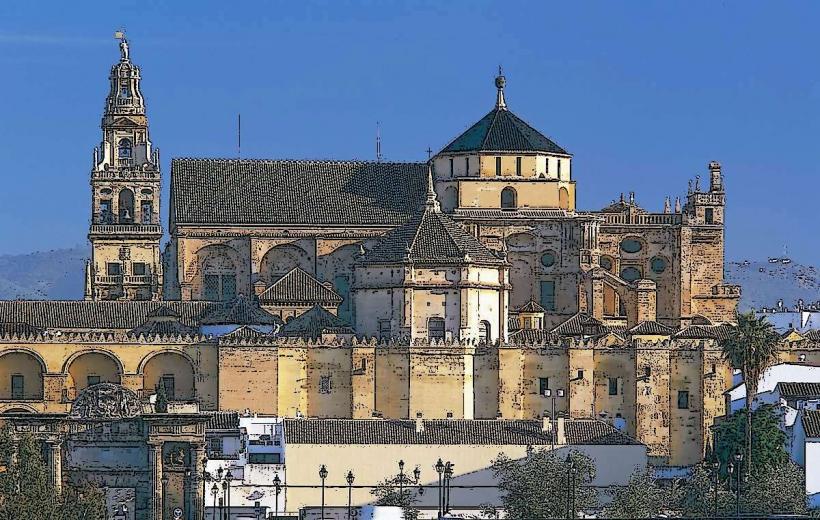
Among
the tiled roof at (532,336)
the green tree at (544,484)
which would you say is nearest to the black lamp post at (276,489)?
the green tree at (544,484)

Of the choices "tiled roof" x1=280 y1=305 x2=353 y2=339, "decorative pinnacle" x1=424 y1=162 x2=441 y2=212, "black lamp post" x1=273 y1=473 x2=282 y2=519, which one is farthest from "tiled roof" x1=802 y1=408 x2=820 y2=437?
"decorative pinnacle" x1=424 y1=162 x2=441 y2=212

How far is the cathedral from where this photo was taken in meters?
120

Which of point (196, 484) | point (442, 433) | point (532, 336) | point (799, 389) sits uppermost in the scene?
point (532, 336)

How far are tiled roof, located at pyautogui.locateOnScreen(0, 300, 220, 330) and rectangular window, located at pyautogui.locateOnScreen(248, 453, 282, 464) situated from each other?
20.3 metres

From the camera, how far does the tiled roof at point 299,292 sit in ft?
420

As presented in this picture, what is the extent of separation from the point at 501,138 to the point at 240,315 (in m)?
18.2

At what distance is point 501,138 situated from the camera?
133750 mm

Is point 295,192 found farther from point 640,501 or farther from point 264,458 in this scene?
point 640,501

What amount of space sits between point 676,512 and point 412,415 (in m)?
23.6

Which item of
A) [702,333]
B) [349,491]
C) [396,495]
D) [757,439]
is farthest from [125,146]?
[757,439]

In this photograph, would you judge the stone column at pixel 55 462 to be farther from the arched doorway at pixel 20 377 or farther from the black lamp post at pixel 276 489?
the arched doorway at pixel 20 377

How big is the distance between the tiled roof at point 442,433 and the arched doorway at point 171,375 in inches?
473

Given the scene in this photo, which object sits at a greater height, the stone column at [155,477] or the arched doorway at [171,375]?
the arched doorway at [171,375]

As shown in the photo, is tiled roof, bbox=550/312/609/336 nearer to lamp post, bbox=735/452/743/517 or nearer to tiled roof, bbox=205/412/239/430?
tiled roof, bbox=205/412/239/430
